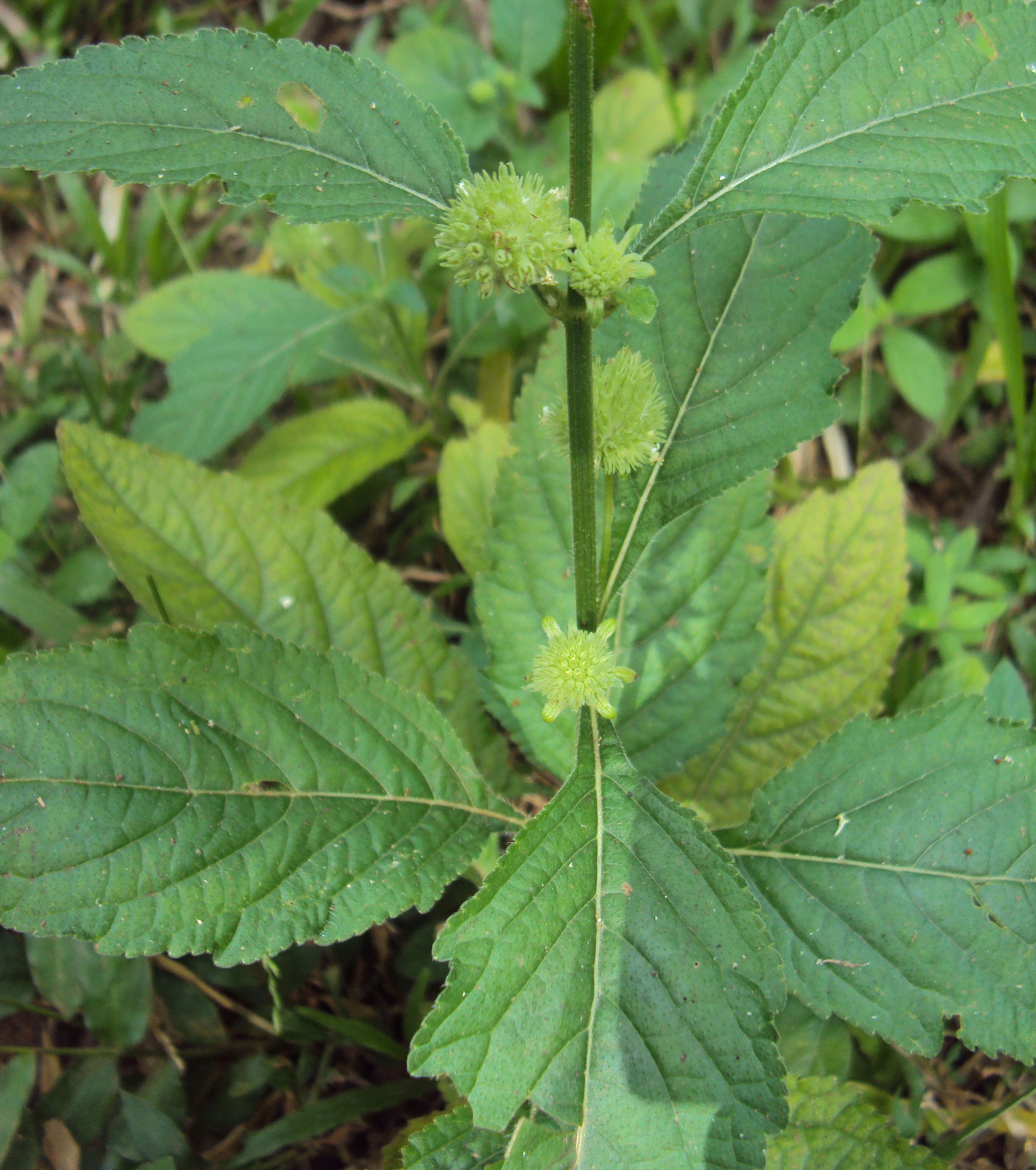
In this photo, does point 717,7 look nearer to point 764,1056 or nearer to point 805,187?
point 805,187

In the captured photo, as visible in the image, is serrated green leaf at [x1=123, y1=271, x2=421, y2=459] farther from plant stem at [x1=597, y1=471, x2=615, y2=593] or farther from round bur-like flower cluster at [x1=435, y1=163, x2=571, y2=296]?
round bur-like flower cluster at [x1=435, y1=163, x2=571, y2=296]

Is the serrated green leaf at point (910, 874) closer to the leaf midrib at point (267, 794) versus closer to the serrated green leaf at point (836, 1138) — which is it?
the serrated green leaf at point (836, 1138)

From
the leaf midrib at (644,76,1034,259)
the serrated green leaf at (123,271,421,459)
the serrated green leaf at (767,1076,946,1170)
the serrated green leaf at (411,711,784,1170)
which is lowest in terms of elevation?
the serrated green leaf at (767,1076,946,1170)

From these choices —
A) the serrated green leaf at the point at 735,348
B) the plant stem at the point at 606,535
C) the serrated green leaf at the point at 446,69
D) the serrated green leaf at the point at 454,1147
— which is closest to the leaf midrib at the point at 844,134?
the serrated green leaf at the point at 735,348

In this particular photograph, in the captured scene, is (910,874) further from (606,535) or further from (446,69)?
(446,69)

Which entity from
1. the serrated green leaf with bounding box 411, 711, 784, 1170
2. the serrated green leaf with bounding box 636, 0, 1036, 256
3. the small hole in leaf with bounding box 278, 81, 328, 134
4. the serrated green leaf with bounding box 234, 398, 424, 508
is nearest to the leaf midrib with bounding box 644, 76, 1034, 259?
the serrated green leaf with bounding box 636, 0, 1036, 256
